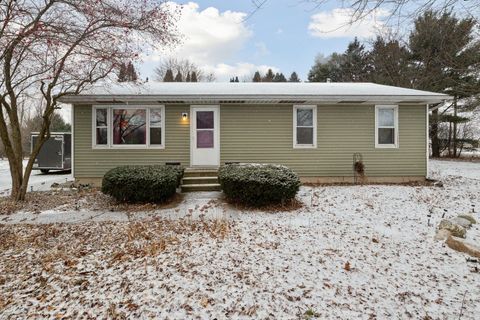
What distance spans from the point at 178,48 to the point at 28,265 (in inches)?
239

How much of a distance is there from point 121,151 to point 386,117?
9191 millimetres

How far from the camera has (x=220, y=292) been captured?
2818 millimetres

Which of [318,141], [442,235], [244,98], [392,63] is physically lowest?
[442,235]

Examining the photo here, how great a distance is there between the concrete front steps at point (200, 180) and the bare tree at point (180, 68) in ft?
80.8

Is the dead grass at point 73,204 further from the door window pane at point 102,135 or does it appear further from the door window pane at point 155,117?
the door window pane at point 155,117

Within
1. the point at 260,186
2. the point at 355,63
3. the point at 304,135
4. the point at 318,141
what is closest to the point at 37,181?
the point at 260,186

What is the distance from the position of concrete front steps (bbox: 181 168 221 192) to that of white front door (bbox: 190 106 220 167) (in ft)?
2.20

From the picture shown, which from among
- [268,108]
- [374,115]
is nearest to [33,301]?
[268,108]

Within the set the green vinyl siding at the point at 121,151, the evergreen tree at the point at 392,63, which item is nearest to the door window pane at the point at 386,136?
the green vinyl siding at the point at 121,151

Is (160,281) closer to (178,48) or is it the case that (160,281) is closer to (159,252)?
(159,252)

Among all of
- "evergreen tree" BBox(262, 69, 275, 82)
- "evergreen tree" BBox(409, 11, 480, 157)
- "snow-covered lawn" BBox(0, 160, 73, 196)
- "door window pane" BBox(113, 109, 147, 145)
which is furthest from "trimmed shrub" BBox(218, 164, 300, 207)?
"evergreen tree" BBox(262, 69, 275, 82)

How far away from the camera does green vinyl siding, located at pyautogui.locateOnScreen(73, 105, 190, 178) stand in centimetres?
889

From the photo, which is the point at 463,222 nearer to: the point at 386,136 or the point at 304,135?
the point at 386,136

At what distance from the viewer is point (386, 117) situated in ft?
30.4
